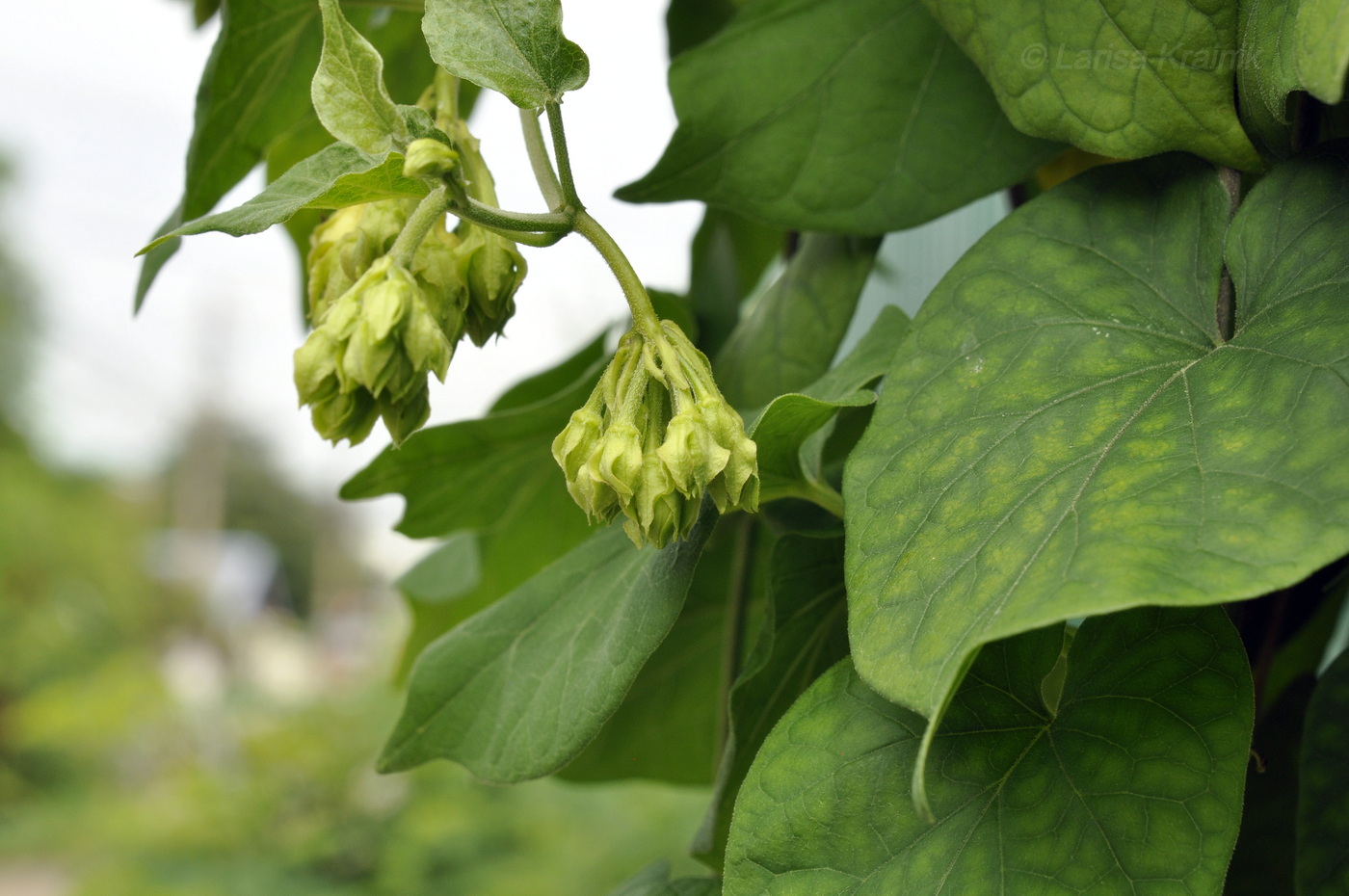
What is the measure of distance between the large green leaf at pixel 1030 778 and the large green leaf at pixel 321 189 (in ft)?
0.41

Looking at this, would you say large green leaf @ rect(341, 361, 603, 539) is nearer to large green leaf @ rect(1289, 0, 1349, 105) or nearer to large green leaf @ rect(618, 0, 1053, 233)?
large green leaf @ rect(618, 0, 1053, 233)

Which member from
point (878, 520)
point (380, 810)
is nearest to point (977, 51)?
point (878, 520)

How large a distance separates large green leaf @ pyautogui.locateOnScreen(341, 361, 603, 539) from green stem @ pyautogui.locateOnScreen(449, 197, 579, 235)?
102 millimetres

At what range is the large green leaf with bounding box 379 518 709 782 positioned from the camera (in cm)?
23

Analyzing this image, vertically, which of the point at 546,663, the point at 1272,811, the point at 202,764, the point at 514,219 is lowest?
the point at 202,764

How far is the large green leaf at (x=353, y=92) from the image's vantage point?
0.19 m

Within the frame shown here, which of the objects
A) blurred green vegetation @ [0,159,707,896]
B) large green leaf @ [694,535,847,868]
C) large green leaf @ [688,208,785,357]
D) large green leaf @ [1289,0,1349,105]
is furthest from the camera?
blurred green vegetation @ [0,159,707,896]

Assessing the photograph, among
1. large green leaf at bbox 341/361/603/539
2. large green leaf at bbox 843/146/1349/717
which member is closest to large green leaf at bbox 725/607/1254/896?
large green leaf at bbox 843/146/1349/717

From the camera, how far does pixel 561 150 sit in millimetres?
199

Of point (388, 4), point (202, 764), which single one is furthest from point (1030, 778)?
point (202, 764)

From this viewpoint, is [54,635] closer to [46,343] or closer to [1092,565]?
[46,343]

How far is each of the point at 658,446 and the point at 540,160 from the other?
0.08 metres

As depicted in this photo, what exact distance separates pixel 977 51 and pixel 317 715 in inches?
135

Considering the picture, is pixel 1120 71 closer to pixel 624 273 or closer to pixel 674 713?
pixel 624 273
